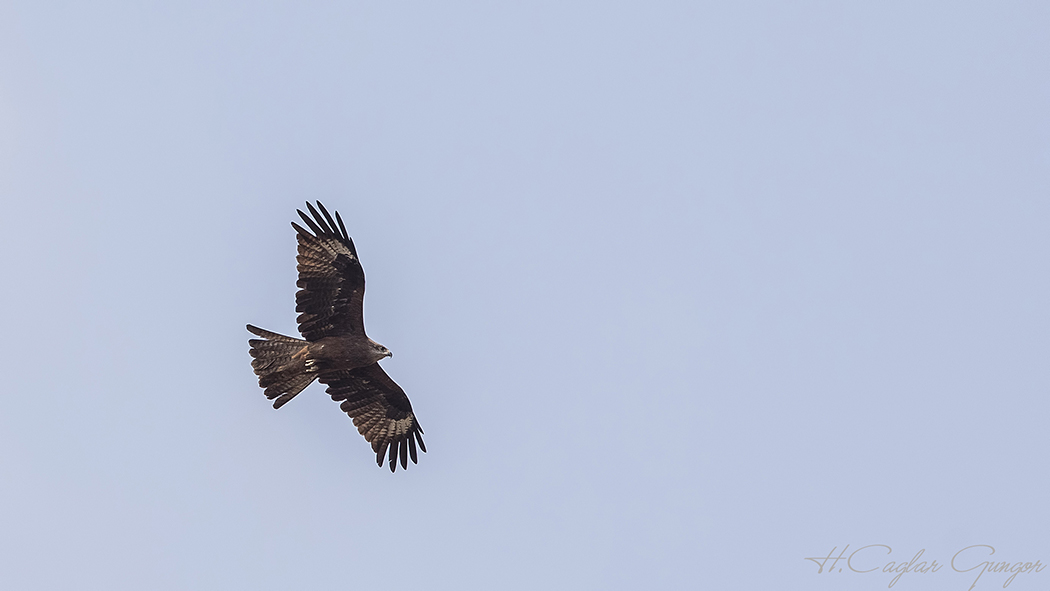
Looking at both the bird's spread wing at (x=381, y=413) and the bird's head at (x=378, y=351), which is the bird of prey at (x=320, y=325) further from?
the bird's spread wing at (x=381, y=413)

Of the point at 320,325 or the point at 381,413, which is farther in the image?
the point at 381,413

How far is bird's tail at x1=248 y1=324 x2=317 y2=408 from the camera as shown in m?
16.0

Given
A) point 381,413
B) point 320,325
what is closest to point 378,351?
point 320,325

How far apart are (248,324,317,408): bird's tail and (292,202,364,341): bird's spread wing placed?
32 centimetres

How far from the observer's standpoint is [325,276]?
51.8 feet

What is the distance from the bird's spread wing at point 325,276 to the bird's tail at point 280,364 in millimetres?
318

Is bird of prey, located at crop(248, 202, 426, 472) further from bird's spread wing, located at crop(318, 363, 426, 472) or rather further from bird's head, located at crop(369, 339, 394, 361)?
bird's spread wing, located at crop(318, 363, 426, 472)

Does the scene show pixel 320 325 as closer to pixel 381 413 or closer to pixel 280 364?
pixel 280 364

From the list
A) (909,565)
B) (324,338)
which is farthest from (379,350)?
(909,565)

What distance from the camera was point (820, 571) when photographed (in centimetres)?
1733

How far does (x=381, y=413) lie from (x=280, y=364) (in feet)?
6.55

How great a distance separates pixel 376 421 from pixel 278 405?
1.84 m

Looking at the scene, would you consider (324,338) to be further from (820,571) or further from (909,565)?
(909,565)

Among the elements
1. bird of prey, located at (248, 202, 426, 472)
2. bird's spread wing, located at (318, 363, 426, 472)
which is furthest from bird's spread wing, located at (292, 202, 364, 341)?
bird's spread wing, located at (318, 363, 426, 472)
